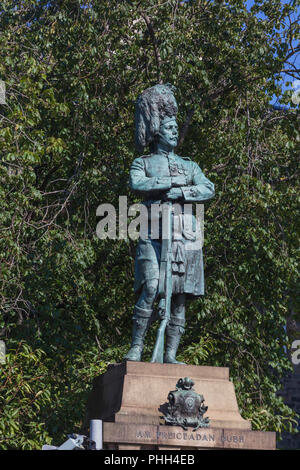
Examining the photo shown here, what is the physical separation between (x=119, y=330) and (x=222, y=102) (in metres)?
4.16

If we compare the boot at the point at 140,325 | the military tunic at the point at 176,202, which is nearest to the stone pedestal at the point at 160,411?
the boot at the point at 140,325

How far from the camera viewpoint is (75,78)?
1596 cm

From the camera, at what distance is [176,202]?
10477mm

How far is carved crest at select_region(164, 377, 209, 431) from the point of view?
936cm

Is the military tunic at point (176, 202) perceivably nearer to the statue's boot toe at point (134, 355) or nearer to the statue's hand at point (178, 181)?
the statue's hand at point (178, 181)

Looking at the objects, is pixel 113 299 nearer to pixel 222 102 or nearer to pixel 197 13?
pixel 222 102

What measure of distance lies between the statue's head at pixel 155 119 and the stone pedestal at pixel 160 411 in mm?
2396

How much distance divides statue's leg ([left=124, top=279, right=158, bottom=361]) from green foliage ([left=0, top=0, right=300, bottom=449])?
14.5 ft

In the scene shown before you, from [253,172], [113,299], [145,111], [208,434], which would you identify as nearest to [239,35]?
[253,172]

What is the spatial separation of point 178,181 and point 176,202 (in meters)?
0.22

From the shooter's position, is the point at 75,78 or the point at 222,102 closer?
the point at 75,78

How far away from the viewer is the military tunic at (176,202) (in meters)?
10.3
